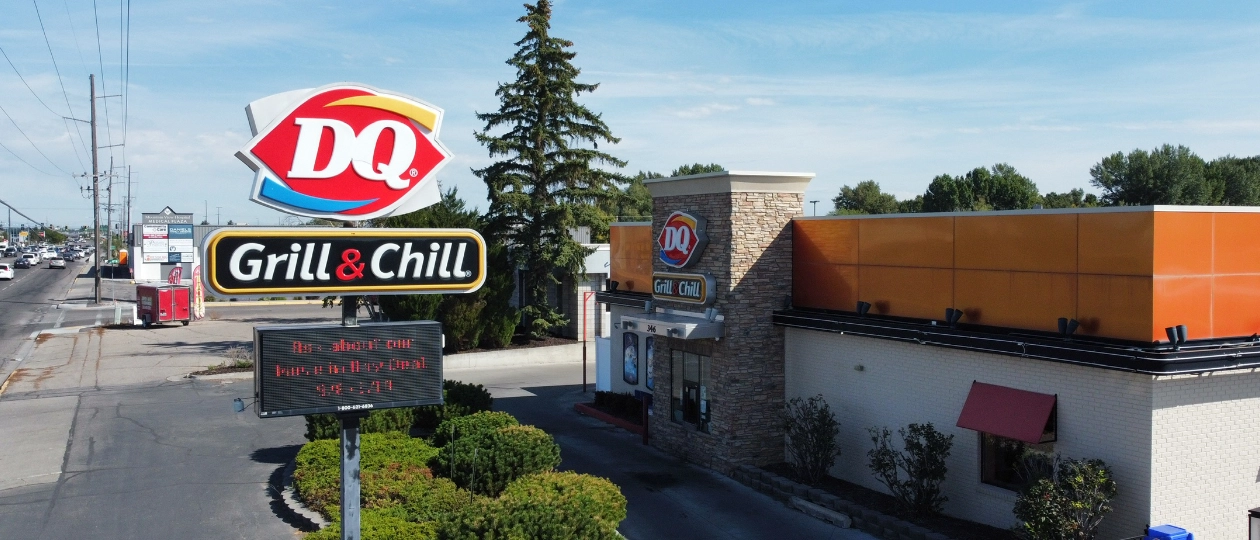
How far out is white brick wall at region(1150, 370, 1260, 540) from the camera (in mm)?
12539

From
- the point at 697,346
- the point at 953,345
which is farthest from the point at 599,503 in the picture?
the point at 697,346

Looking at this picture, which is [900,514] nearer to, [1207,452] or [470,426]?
[1207,452]

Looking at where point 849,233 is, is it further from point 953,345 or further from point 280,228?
point 280,228

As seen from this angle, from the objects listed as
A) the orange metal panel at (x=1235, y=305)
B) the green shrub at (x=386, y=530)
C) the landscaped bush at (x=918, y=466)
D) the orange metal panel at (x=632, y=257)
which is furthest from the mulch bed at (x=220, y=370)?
the orange metal panel at (x=1235, y=305)

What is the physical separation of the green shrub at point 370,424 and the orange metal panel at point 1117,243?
13.4 meters

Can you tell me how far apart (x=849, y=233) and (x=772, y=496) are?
5342 millimetres

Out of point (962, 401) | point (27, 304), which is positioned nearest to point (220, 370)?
point (962, 401)

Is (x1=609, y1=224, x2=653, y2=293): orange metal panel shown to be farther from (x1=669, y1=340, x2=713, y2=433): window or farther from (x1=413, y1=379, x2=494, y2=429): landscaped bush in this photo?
(x1=413, y1=379, x2=494, y2=429): landscaped bush

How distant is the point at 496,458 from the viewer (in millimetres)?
15719

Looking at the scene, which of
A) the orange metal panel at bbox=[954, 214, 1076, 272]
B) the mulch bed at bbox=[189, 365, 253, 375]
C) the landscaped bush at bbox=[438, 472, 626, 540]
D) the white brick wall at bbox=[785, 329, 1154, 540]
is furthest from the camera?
the mulch bed at bbox=[189, 365, 253, 375]

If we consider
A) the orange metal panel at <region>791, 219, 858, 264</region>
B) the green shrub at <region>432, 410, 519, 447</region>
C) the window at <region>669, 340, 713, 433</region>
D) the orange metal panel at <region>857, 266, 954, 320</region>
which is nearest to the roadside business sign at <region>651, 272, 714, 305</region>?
the window at <region>669, 340, 713, 433</region>

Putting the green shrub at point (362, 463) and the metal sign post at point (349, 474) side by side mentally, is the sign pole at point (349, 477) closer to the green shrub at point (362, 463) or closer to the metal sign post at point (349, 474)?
the metal sign post at point (349, 474)

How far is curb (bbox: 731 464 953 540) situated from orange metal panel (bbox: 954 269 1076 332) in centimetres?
358

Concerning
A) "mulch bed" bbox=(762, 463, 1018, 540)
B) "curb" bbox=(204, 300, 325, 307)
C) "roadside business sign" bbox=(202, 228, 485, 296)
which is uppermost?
"roadside business sign" bbox=(202, 228, 485, 296)
